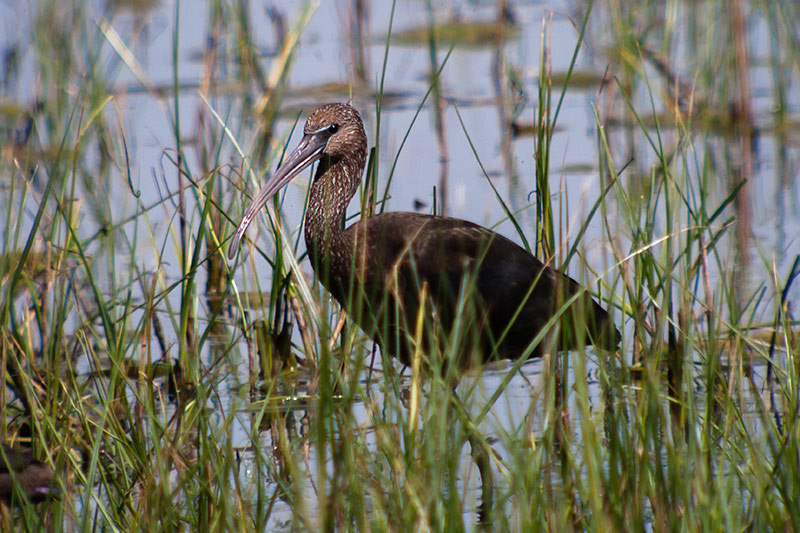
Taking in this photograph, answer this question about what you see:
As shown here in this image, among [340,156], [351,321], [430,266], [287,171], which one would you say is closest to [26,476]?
[351,321]

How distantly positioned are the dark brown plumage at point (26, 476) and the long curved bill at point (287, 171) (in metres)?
1.14

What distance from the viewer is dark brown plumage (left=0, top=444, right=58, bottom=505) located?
290cm

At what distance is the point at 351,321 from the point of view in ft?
12.7

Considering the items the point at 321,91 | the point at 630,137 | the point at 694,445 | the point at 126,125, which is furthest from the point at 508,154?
the point at 694,445

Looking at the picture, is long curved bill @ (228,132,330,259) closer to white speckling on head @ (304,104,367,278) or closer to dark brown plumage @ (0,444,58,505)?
white speckling on head @ (304,104,367,278)


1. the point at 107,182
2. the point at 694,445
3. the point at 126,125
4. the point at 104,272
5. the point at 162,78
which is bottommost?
the point at 694,445

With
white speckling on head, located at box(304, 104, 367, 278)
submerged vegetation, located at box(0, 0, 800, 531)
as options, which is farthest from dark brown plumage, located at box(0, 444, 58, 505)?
white speckling on head, located at box(304, 104, 367, 278)

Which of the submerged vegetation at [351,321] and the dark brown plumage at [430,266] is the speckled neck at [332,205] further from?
the submerged vegetation at [351,321]

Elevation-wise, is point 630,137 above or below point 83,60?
below

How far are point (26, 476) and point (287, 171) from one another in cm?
172

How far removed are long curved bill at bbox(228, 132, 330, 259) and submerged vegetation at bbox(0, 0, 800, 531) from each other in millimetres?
74

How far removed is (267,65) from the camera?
28.9 feet

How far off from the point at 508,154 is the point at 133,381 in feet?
10.3

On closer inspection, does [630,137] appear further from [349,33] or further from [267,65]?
[267,65]
